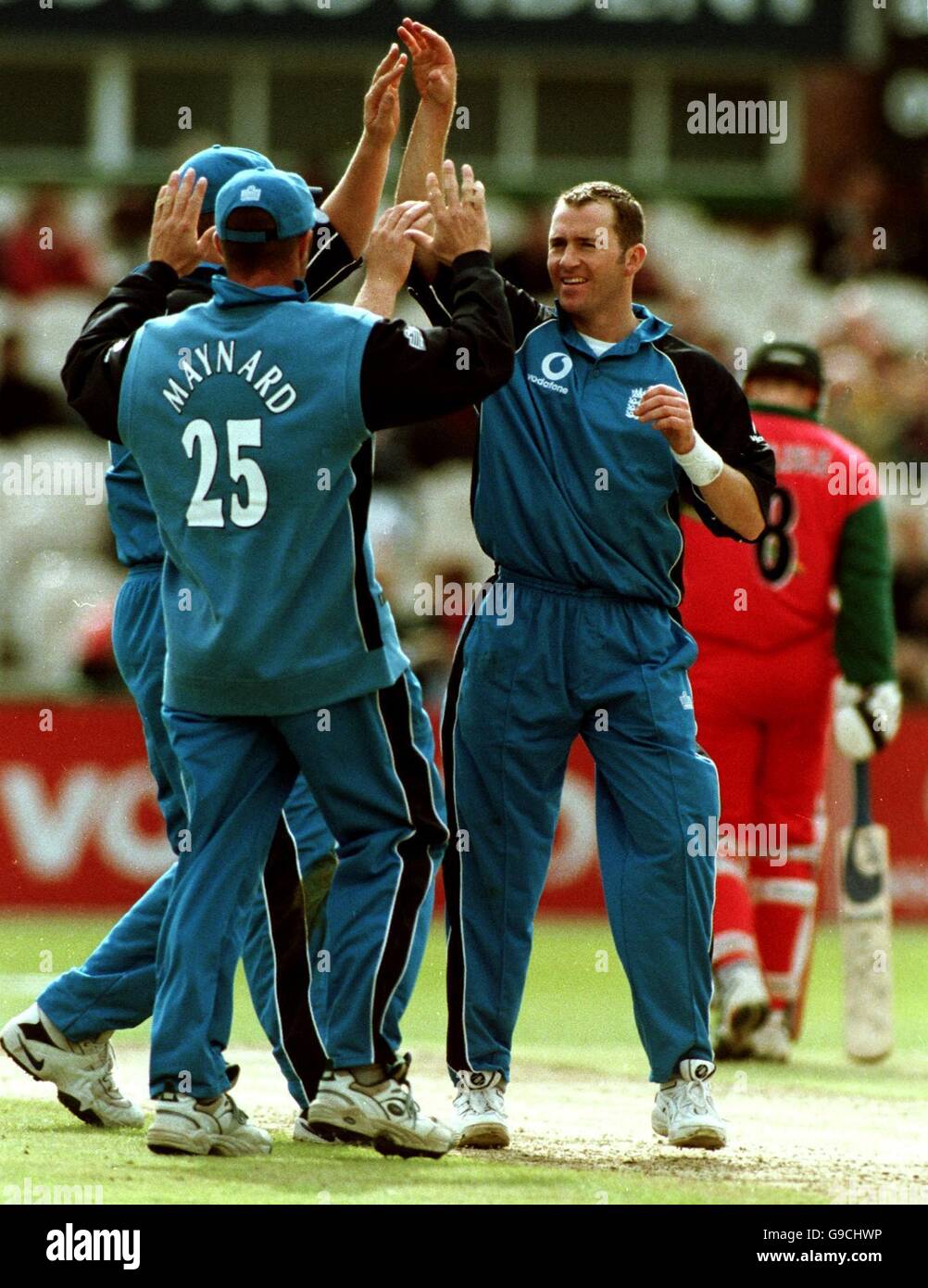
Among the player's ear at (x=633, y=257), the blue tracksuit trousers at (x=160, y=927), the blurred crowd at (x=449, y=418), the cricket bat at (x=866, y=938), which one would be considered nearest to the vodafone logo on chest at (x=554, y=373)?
the player's ear at (x=633, y=257)

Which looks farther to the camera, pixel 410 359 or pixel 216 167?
pixel 216 167

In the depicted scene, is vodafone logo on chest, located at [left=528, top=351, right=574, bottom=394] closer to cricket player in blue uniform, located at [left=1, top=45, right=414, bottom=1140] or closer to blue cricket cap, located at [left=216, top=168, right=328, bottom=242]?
cricket player in blue uniform, located at [left=1, top=45, right=414, bottom=1140]

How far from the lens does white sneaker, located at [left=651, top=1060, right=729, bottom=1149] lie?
539cm

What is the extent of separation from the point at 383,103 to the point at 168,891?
80.7 inches

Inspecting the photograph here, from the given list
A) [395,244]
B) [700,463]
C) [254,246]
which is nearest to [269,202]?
[254,246]

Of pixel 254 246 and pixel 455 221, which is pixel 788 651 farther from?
pixel 254 246

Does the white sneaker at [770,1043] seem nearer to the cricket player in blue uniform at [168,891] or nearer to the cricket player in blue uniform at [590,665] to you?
the cricket player in blue uniform at [590,665]

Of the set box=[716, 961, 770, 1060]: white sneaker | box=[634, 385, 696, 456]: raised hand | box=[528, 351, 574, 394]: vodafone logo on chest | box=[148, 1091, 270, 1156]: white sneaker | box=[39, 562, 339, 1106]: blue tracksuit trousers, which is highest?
box=[528, 351, 574, 394]: vodafone logo on chest

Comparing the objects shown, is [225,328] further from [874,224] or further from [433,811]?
[874,224]

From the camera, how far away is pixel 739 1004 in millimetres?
7590

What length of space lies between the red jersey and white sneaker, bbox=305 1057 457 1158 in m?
3.19

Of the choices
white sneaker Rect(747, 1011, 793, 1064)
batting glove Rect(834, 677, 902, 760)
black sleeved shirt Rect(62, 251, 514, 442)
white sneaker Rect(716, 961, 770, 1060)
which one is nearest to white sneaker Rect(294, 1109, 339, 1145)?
black sleeved shirt Rect(62, 251, 514, 442)

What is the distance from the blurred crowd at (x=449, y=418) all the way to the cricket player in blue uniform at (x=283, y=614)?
592cm

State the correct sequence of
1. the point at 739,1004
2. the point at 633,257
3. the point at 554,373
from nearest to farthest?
the point at 554,373 < the point at 633,257 < the point at 739,1004
